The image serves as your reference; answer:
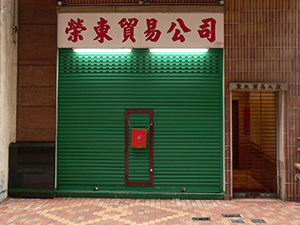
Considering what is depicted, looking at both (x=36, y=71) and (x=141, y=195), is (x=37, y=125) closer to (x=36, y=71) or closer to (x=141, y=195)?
(x=36, y=71)

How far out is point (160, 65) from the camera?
6.75 m

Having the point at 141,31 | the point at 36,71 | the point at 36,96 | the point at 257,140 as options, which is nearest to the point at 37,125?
the point at 36,96

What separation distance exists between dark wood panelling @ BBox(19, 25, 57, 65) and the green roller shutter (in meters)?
0.31

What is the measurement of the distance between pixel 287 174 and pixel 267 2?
170 inches

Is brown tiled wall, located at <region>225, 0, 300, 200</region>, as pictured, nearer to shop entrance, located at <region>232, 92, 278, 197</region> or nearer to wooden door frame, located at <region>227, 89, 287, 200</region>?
wooden door frame, located at <region>227, 89, 287, 200</region>

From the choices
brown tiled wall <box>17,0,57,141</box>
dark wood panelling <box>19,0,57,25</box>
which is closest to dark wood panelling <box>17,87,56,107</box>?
brown tiled wall <box>17,0,57,141</box>

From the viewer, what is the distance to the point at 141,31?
661 centimetres

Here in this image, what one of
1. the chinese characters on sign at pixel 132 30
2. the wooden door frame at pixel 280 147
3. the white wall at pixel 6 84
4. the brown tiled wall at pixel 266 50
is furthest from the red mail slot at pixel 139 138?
the white wall at pixel 6 84

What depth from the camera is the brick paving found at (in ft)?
17.2

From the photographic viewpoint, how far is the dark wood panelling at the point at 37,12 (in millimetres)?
6727

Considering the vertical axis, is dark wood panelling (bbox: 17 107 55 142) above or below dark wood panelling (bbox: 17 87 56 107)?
below

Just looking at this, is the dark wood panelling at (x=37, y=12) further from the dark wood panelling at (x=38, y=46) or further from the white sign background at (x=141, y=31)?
the white sign background at (x=141, y=31)

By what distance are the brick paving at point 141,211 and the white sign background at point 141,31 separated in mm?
3827

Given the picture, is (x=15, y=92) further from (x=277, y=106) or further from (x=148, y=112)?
(x=277, y=106)
